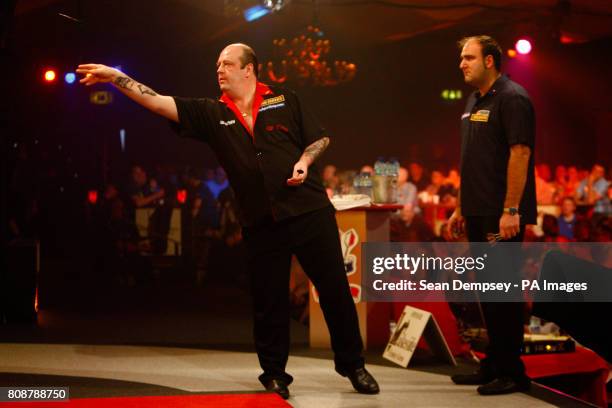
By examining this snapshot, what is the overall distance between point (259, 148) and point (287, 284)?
665 mm

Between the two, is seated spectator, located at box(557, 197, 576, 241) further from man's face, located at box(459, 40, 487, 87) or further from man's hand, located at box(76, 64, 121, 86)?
man's hand, located at box(76, 64, 121, 86)

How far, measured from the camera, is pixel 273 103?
3887 mm

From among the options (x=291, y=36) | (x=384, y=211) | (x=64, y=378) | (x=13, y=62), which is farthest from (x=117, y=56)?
(x=64, y=378)

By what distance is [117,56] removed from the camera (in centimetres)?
1371

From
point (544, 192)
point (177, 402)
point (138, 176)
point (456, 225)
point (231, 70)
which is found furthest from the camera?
point (544, 192)

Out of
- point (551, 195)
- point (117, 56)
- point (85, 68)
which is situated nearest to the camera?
point (85, 68)

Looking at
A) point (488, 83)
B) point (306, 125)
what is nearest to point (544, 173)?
point (488, 83)

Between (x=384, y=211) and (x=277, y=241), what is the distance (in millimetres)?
1735

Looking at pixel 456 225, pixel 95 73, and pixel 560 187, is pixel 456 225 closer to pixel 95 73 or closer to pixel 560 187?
pixel 95 73

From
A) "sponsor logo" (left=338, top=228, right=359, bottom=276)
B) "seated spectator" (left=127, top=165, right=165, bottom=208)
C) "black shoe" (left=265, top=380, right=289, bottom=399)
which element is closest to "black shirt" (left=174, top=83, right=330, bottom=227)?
"black shoe" (left=265, top=380, right=289, bottom=399)

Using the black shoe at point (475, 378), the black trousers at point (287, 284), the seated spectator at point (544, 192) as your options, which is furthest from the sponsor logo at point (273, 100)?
the seated spectator at point (544, 192)

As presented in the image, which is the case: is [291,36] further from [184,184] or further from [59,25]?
[59,25]

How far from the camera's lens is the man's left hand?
12.3 ft

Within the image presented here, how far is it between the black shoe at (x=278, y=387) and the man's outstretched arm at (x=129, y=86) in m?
1.30
